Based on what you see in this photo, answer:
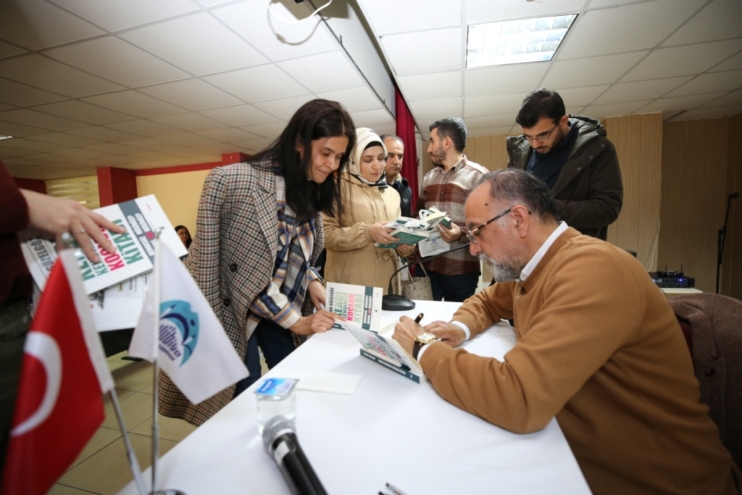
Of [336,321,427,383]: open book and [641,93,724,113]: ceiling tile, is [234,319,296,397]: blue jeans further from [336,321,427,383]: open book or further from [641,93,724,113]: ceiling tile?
[641,93,724,113]: ceiling tile

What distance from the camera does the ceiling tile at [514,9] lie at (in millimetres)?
2381

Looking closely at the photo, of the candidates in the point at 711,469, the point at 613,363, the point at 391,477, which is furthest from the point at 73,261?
the point at 711,469

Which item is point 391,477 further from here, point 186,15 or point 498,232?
point 186,15

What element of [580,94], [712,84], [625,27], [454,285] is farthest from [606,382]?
[712,84]

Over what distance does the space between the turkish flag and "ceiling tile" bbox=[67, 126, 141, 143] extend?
5461 millimetres

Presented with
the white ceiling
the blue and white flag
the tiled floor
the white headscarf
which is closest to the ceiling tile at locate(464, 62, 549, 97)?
the white ceiling

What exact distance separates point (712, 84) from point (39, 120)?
7.91 m

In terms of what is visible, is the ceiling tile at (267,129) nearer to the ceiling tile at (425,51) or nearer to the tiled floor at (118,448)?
the ceiling tile at (425,51)

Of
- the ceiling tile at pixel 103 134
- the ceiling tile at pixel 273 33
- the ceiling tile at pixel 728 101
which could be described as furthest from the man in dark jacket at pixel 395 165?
the ceiling tile at pixel 728 101

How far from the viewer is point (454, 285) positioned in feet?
7.49

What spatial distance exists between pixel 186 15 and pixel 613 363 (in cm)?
299

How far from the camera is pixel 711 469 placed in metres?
0.77

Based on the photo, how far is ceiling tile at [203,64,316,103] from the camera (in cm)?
323

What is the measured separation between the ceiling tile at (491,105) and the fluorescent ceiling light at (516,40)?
92 centimetres
